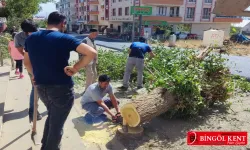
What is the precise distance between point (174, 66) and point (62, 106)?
3179 mm

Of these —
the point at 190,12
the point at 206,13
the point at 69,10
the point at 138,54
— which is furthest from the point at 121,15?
the point at 69,10

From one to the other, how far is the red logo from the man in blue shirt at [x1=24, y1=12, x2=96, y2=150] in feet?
7.48

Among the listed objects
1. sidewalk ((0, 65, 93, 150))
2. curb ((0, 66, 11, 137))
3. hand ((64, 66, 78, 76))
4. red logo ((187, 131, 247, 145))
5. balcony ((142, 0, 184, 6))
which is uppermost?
balcony ((142, 0, 184, 6))

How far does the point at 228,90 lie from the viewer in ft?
16.9

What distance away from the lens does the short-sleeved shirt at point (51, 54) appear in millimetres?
2328

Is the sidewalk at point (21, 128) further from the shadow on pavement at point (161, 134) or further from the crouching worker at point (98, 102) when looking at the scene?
the shadow on pavement at point (161, 134)

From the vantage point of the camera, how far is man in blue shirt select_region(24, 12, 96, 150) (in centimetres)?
234

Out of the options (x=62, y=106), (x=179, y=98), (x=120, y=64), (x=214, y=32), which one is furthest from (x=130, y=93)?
(x=214, y=32)

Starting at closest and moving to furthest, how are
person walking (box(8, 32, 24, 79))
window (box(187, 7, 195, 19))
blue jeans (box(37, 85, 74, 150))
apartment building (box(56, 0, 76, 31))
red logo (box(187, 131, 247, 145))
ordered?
A: blue jeans (box(37, 85, 74, 150))
red logo (box(187, 131, 247, 145))
person walking (box(8, 32, 24, 79))
window (box(187, 7, 195, 19))
apartment building (box(56, 0, 76, 31))

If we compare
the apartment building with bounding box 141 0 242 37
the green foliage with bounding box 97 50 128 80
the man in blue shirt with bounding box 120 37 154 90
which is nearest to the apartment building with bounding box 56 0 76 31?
the apartment building with bounding box 141 0 242 37

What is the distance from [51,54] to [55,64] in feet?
0.36

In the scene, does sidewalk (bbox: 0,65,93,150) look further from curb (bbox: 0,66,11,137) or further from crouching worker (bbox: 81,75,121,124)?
crouching worker (bbox: 81,75,121,124)

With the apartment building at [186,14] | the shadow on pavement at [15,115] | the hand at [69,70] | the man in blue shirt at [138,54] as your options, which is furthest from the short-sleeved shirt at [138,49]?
the apartment building at [186,14]

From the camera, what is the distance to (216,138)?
156 inches
